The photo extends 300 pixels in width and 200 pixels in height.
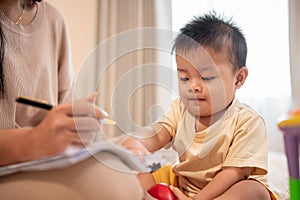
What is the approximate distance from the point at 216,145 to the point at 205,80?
15cm

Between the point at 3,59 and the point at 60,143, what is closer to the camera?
the point at 60,143

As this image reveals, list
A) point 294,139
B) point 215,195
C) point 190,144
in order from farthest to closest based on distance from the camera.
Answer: point 190,144
point 215,195
point 294,139

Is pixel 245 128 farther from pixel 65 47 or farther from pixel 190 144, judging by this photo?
pixel 65 47

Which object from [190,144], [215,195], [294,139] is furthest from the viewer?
[190,144]

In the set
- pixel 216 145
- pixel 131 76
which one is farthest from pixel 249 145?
pixel 131 76

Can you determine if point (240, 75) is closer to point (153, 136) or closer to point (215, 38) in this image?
point (215, 38)

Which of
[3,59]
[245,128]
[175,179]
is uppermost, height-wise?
[3,59]

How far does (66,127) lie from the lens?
43 cm

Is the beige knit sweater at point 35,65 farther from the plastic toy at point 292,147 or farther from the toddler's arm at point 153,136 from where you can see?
the plastic toy at point 292,147

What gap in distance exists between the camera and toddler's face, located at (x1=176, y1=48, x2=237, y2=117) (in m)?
0.72

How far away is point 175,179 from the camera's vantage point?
854 mm

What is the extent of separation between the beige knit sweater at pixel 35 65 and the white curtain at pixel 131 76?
0.12 m

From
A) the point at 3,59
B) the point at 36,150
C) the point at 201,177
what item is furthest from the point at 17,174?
the point at 201,177

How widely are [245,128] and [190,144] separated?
0.13 meters
